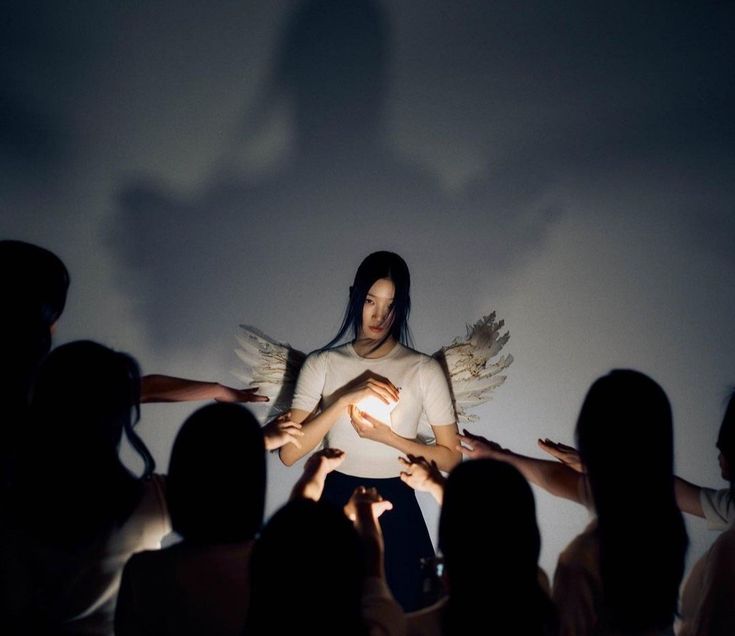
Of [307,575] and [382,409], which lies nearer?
[307,575]

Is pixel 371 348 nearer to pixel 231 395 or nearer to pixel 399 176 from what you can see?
pixel 231 395

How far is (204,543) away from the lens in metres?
1.05

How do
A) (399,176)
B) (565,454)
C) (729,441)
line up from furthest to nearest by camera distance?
(399,176) < (565,454) < (729,441)

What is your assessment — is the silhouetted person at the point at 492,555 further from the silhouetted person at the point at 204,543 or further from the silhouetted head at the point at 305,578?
the silhouetted person at the point at 204,543

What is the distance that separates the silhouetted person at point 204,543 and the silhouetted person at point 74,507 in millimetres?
116

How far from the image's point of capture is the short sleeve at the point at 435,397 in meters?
1.88

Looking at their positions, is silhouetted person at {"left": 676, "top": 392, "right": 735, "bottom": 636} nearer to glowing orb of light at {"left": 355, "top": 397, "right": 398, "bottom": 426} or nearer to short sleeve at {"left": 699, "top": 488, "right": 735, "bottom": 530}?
short sleeve at {"left": 699, "top": 488, "right": 735, "bottom": 530}

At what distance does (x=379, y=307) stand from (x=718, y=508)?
1.07 meters

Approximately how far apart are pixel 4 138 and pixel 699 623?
2.82 m

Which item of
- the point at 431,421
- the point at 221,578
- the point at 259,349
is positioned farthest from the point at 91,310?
the point at 221,578

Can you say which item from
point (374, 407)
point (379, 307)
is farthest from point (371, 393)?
point (379, 307)

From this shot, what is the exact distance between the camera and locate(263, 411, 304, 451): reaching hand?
1.68 m

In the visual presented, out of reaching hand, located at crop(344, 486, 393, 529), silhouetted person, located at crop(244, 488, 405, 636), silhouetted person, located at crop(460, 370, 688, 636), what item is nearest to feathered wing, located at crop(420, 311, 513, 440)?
reaching hand, located at crop(344, 486, 393, 529)

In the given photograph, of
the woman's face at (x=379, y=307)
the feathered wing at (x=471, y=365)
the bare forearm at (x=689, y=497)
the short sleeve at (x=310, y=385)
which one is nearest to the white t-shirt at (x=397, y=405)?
the short sleeve at (x=310, y=385)
